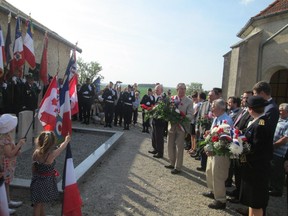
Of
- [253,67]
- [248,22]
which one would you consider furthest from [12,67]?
[248,22]

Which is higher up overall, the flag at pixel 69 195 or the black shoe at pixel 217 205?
the flag at pixel 69 195

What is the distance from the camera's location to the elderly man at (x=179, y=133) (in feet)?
24.4

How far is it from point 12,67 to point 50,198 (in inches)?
262

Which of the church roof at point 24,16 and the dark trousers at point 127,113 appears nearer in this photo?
the church roof at point 24,16

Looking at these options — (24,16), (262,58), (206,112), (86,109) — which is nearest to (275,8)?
(262,58)

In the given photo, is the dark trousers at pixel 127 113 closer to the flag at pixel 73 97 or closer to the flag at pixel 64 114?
the flag at pixel 73 97

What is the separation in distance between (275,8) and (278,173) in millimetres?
10510

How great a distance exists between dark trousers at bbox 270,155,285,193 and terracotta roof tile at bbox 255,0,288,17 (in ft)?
29.9

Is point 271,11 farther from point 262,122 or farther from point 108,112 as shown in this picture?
point 262,122

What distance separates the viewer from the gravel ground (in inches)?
196

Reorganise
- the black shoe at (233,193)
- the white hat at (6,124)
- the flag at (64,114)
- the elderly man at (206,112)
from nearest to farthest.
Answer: the white hat at (6,124) → the flag at (64,114) → the black shoe at (233,193) → the elderly man at (206,112)

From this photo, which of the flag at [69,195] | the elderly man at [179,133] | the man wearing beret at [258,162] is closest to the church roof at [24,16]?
the elderly man at [179,133]

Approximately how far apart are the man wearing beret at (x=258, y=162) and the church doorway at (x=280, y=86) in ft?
34.3

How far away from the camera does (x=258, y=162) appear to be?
4.13 m
